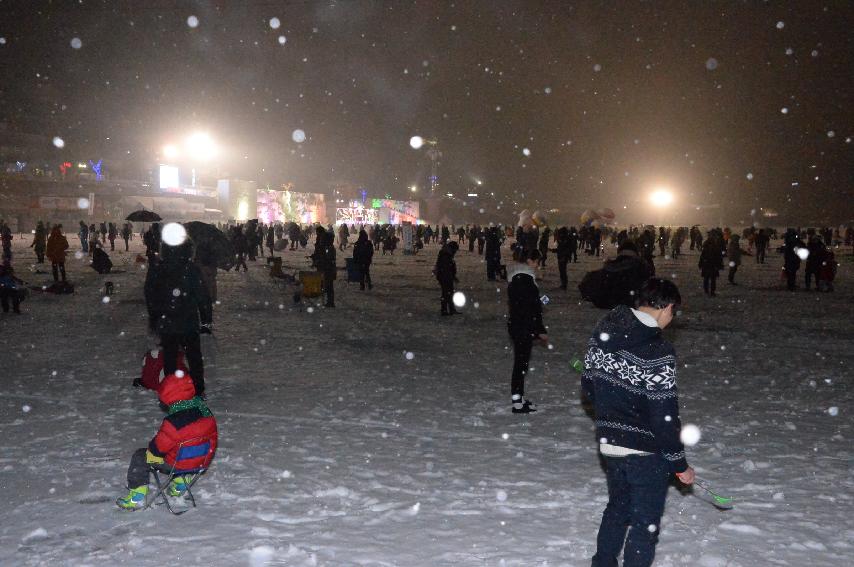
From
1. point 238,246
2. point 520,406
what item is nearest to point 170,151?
point 238,246

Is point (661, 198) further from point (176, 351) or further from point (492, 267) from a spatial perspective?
point (176, 351)

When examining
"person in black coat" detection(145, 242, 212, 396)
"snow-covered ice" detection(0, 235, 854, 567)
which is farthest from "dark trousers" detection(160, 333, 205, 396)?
"snow-covered ice" detection(0, 235, 854, 567)

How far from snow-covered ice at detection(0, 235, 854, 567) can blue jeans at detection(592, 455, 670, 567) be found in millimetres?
589

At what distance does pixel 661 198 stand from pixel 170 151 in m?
74.3

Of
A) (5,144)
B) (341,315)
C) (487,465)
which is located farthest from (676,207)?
(487,465)

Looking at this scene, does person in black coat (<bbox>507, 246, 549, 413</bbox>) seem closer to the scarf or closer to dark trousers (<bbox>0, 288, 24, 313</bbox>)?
the scarf

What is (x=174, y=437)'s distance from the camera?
3861 mm

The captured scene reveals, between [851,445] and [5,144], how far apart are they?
118317 mm

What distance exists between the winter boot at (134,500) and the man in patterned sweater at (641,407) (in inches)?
104

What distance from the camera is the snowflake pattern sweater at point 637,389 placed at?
106 inches

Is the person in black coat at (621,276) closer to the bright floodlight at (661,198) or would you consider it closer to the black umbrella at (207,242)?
the black umbrella at (207,242)

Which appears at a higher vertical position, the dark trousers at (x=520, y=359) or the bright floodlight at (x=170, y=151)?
the bright floodlight at (x=170, y=151)

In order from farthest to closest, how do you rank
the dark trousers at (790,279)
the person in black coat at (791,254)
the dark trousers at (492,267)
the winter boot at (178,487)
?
the dark trousers at (492,267), the dark trousers at (790,279), the person in black coat at (791,254), the winter boot at (178,487)

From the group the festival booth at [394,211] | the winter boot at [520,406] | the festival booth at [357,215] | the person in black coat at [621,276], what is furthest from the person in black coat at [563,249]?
the festival booth at [394,211]
